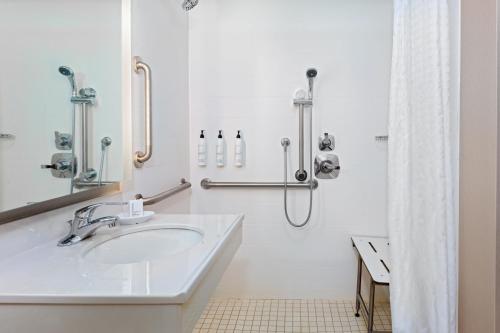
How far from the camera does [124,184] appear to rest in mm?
1434

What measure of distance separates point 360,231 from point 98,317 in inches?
76.9

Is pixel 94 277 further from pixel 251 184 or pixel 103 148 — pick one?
pixel 251 184

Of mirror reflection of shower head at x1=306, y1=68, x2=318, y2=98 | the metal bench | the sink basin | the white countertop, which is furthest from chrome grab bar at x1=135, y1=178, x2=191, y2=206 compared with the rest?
the metal bench

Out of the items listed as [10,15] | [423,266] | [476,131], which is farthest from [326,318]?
[10,15]

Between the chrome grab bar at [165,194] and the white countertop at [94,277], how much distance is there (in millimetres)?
567

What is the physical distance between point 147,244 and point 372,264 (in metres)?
1.32

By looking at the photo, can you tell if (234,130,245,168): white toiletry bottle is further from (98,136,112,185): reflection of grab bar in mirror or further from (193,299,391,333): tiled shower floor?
(193,299,391,333): tiled shower floor

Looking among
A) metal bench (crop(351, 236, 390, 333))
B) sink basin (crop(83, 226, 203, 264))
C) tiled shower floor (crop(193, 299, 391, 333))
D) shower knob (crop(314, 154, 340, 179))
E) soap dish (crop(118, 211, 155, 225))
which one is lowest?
tiled shower floor (crop(193, 299, 391, 333))

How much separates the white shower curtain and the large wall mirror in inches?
49.9

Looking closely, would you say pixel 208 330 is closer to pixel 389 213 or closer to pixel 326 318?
pixel 326 318

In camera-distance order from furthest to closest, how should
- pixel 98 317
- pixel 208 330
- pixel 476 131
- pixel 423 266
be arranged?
pixel 208 330 → pixel 423 266 → pixel 476 131 → pixel 98 317

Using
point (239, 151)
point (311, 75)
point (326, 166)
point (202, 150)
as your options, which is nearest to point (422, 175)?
point (326, 166)

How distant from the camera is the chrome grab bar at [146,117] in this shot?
58.8 inches

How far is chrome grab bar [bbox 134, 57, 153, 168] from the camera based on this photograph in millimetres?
1494
